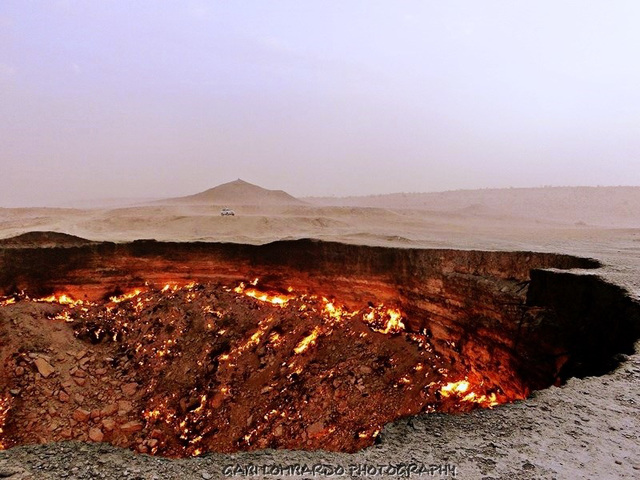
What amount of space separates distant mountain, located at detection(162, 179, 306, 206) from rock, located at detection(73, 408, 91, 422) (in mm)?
31464

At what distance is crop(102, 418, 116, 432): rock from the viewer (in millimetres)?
6516

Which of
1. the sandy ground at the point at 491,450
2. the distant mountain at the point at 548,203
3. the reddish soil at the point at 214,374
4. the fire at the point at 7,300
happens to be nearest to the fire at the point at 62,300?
the reddish soil at the point at 214,374

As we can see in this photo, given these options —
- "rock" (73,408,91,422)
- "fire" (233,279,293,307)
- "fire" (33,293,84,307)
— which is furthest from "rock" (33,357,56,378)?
"fire" (233,279,293,307)

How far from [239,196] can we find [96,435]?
36.0m

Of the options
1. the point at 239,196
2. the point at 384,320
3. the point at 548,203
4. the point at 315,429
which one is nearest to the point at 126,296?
the point at 315,429

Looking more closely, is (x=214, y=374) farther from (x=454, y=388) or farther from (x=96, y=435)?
(x=454, y=388)

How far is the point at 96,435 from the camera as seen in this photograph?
6383 mm

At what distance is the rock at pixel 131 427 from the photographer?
257 inches

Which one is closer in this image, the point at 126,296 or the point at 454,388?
the point at 454,388

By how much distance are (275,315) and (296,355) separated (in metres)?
1.32

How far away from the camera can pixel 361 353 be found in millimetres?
7262

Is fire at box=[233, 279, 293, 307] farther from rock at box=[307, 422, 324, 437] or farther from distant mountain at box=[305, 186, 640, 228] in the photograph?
distant mountain at box=[305, 186, 640, 228]

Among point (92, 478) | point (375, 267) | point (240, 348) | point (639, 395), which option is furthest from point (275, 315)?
point (639, 395)

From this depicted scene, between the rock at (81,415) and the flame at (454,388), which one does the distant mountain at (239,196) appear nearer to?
the rock at (81,415)
